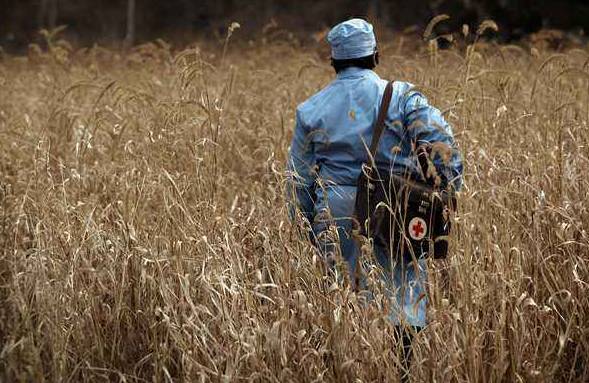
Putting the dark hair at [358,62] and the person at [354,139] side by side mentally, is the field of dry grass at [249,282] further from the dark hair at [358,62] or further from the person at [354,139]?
the dark hair at [358,62]

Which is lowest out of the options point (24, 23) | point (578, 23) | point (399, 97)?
point (24, 23)

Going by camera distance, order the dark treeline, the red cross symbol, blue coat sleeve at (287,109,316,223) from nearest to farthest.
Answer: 1. the red cross symbol
2. blue coat sleeve at (287,109,316,223)
3. the dark treeline

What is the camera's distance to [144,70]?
7.39 meters

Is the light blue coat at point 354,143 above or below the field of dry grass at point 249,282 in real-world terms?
above

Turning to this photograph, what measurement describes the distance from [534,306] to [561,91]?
7.42 feet

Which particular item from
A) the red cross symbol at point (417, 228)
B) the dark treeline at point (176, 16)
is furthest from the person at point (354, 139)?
the dark treeline at point (176, 16)

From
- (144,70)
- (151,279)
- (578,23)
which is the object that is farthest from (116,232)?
(578,23)

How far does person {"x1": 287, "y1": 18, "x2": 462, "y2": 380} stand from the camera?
326cm

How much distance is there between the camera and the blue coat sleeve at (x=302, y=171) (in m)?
3.50

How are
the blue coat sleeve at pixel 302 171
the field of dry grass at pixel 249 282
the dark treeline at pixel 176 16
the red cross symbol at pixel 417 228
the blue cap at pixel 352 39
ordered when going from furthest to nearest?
the dark treeline at pixel 176 16
the blue coat sleeve at pixel 302 171
the blue cap at pixel 352 39
the red cross symbol at pixel 417 228
the field of dry grass at pixel 249 282

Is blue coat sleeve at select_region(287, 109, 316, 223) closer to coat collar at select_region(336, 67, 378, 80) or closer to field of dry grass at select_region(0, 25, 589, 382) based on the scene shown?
field of dry grass at select_region(0, 25, 589, 382)

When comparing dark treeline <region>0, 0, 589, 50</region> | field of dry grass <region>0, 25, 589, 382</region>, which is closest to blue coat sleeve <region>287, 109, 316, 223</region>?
field of dry grass <region>0, 25, 589, 382</region>

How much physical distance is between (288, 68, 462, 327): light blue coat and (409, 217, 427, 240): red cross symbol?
0.11 metres

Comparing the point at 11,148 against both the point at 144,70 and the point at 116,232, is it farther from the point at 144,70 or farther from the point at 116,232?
the point at 144,70
